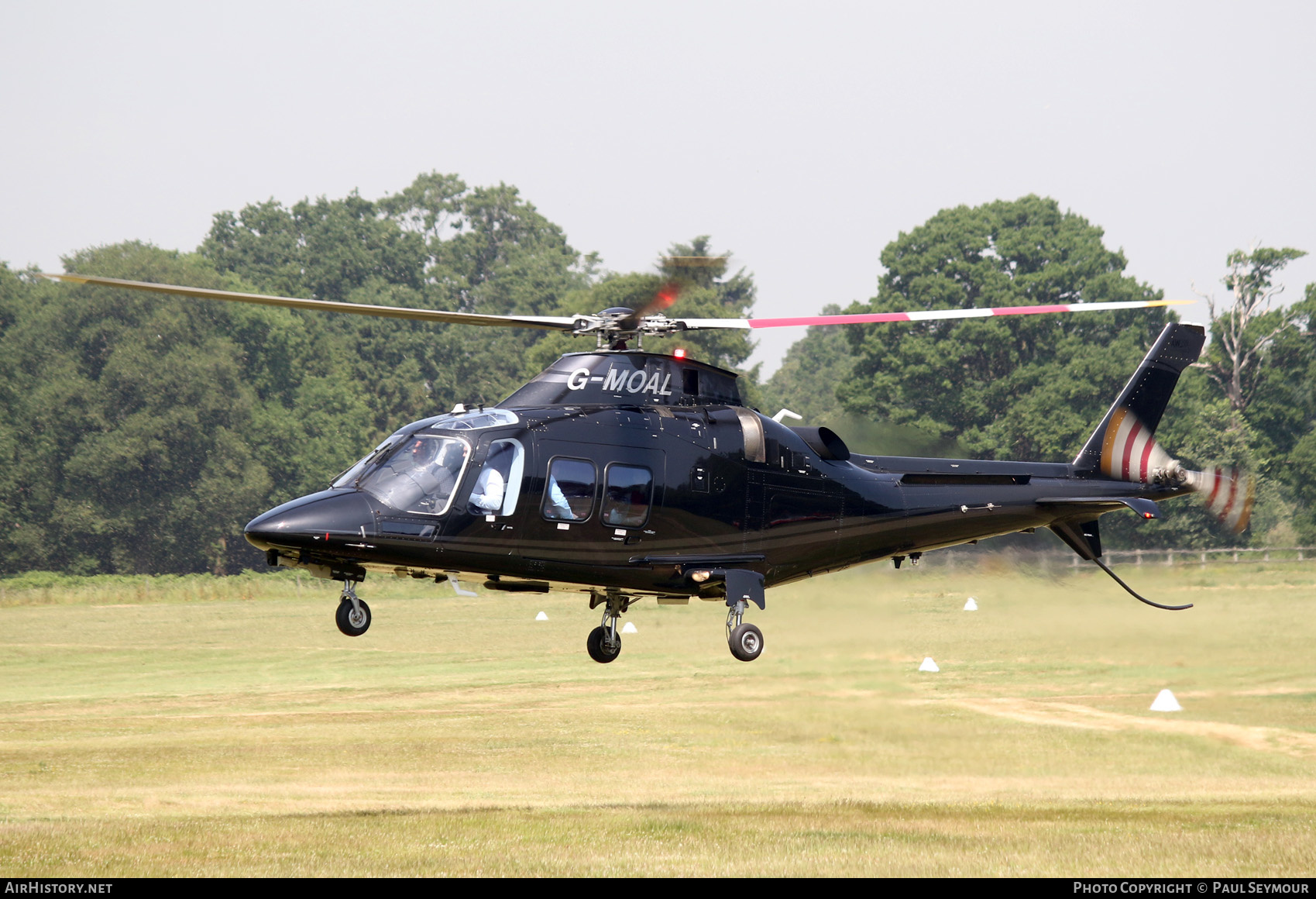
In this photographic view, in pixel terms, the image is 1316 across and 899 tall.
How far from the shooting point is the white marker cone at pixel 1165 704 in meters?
45.5

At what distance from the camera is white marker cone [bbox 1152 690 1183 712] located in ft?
149

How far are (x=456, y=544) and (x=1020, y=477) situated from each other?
10282 millimetres

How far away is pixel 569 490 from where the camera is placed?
773 inches

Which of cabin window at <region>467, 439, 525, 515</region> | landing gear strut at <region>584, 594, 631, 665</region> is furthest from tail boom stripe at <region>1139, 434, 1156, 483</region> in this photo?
cabin window at <region>467, 439, 525, 515</region>

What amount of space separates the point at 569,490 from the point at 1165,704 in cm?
3203

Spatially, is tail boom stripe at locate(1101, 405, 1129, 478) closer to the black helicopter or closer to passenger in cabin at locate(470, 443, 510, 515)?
the black helicopter

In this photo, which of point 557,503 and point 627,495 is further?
point 627,495

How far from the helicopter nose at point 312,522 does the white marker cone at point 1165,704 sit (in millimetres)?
34008

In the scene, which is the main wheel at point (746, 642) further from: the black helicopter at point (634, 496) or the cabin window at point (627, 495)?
the cabin window at point (627, 495)

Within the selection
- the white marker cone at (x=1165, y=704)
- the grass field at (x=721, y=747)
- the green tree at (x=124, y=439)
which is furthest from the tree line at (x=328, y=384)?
the white marker cone at (x=1165, y=704)

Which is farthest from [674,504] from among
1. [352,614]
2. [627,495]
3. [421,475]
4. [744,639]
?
[352,614]

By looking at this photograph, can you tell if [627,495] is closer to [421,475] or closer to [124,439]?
[421,475]

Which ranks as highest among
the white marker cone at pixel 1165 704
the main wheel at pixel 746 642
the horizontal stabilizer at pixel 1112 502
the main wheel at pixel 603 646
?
the horizontal stabilizer at pixel 1112 502

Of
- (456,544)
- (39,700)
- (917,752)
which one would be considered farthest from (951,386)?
(456,544)
